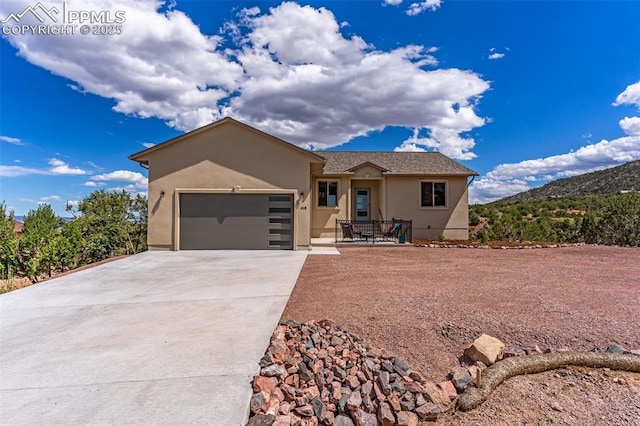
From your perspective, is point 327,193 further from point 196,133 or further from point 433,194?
point 196,133

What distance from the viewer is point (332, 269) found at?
931 centimetres

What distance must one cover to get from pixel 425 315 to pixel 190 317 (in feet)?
11.8

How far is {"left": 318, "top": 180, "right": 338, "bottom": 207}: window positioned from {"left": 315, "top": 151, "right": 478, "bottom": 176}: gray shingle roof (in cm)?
71

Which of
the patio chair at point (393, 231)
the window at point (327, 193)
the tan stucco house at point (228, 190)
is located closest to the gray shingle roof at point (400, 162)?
the window at point (327, 193)

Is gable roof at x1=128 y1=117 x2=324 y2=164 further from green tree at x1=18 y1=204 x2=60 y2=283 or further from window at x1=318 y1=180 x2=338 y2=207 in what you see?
window at x1=318 y1=180 x2=338 y2=207

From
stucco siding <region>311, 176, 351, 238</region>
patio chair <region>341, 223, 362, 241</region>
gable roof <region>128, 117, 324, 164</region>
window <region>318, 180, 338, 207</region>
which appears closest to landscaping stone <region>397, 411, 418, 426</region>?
gable roof <region>128, 117, 324, 164</region>

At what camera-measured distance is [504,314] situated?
17.2ft

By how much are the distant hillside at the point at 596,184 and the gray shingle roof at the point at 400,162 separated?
32269 mm

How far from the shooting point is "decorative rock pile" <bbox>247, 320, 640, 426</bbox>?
281 cm

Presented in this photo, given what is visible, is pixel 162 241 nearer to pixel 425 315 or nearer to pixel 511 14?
pixel 425 315

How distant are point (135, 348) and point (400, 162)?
56.7 feet

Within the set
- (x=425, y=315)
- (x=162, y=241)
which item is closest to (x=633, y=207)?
(x=425, y=315)

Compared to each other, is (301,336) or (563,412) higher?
(301,336)

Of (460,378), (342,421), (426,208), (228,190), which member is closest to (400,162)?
(426,208)
